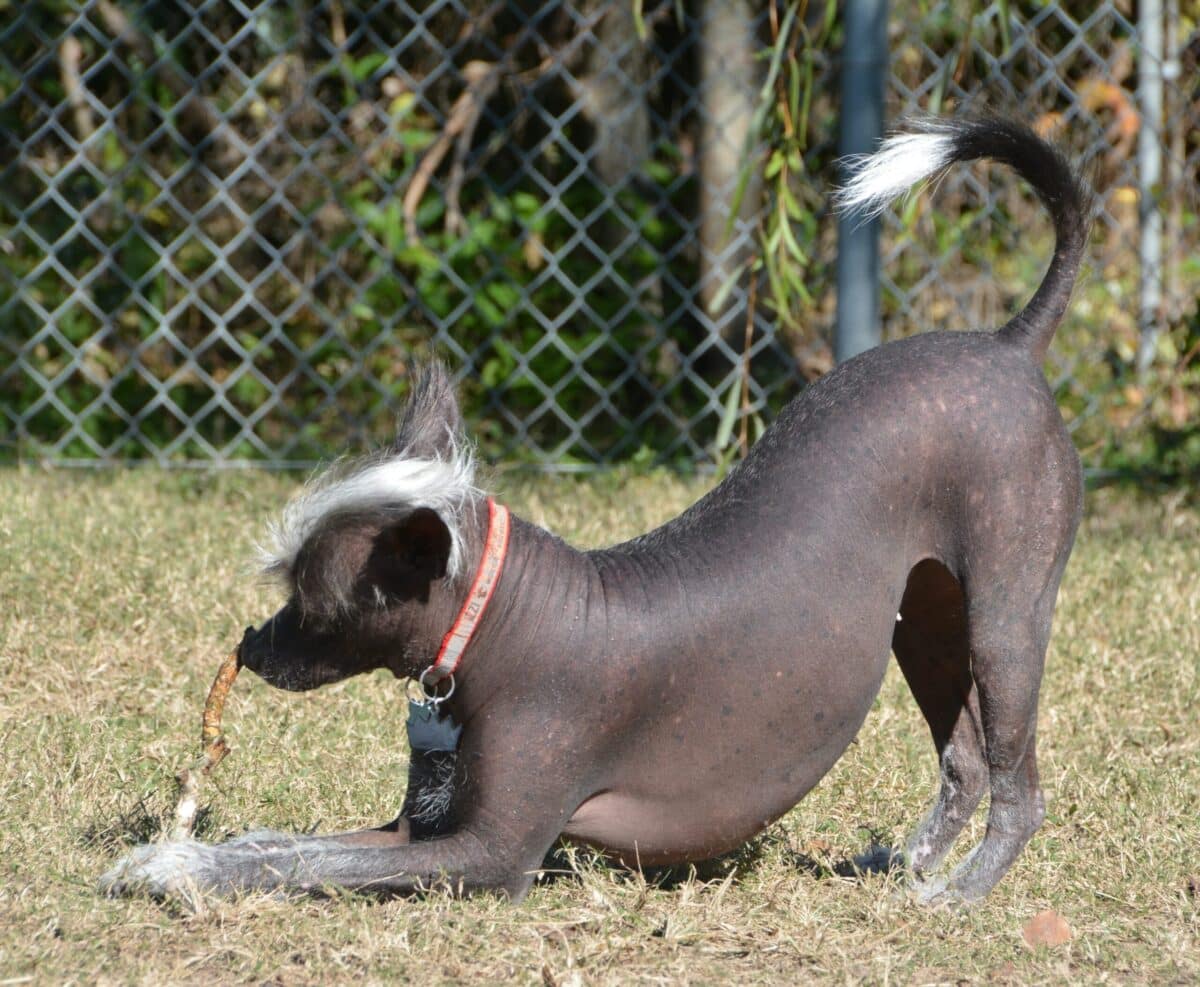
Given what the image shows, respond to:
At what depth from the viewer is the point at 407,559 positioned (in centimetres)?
227

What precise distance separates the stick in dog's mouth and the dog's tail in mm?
1198

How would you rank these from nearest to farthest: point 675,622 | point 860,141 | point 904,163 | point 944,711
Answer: point 675,622 → point 904,163 → point 944,711 → point 860,141

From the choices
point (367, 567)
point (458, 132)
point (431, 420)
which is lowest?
point (367, 567)

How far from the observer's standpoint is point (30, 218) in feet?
17.5

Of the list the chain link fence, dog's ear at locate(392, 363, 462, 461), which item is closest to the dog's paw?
dog's ear at locate(392, 363, 462, 461)

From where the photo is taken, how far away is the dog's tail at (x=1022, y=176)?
8.61 ft

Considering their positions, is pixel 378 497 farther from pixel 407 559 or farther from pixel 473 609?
pixel 473 609

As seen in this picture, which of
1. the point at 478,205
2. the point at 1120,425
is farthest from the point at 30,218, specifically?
the point at 1120,425

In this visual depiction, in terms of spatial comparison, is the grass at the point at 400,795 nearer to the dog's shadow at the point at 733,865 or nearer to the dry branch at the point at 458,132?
the dog's shadow at the point at 733,865

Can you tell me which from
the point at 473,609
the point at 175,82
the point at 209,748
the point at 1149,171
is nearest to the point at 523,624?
the point at 473,609

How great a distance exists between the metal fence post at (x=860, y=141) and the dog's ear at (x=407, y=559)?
2.07 metres

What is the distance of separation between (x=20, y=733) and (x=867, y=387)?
1663 mm

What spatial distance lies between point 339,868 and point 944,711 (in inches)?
41.0

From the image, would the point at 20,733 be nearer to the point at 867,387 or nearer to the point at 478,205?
the point at 867,387
